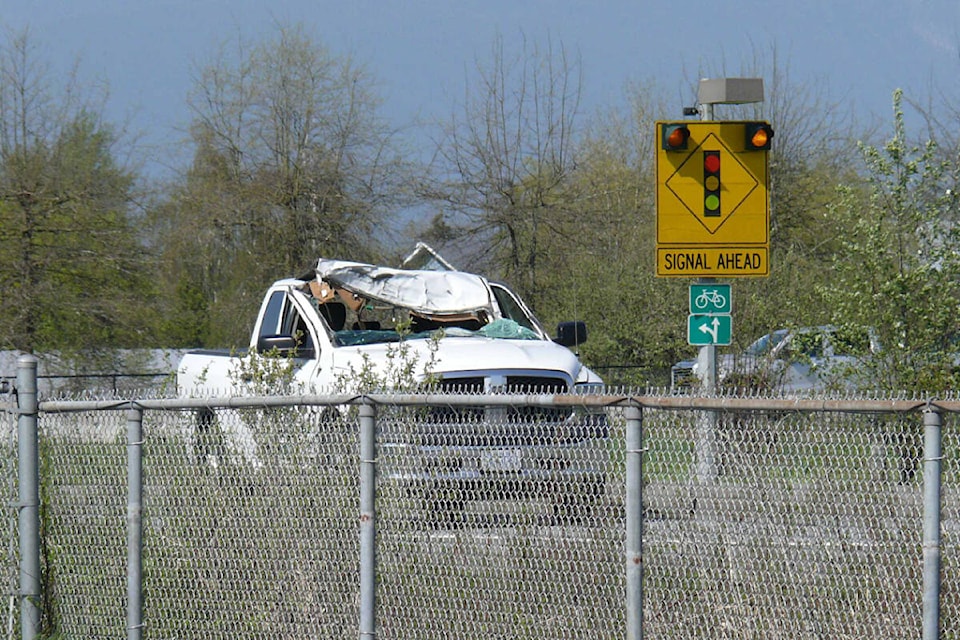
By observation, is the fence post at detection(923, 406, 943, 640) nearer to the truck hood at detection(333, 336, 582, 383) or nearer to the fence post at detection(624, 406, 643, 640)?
the fence post at detection(624, 406, 643, 640)

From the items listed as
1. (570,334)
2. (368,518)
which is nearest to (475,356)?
(570,334)

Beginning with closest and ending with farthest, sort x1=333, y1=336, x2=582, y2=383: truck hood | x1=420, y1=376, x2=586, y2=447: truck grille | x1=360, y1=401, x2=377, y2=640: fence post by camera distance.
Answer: x1=420, y1=376, x2=586, y2=447: truck grille
x1=360, y1=401, x2=377, y2=640: fence post
x1=333, y1=336, x2=582, y2=383: truck hood

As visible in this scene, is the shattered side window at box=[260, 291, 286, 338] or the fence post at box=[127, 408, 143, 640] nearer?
the fence post at box=[127, 408, 143, 640]

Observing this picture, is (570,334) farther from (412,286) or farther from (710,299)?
(710,299)

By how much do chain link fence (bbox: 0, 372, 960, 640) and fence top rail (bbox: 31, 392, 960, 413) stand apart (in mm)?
14

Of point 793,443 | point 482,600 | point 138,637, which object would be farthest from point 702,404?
point 138,637

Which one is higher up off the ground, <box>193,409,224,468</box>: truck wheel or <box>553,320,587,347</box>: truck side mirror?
<box>553,320,587,347</box>: truck side mirror

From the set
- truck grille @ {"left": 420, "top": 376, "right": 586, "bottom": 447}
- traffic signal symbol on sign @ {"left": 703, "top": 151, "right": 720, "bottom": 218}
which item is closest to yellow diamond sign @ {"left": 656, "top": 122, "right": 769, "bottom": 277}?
traffic signal symbol on sign @ {"left": 703, "top": 151, "right": 720, "bottom": 218}

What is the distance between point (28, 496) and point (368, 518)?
7.33ft

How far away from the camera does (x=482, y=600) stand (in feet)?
19.6

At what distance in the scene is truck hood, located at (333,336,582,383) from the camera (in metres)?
9.77

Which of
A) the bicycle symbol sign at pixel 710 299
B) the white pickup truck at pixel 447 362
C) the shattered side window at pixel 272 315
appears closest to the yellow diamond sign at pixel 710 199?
the bicycle symbol sign at pixel 710 299

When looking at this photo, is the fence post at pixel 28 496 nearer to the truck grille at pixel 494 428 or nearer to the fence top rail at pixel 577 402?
the fence top rail at pixel 577 402

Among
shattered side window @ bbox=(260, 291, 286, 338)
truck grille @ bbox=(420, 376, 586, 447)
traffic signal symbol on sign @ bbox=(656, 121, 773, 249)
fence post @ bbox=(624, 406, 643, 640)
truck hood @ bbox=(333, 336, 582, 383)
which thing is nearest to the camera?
fence post @ bbox=(624, 406, 643, 640)
